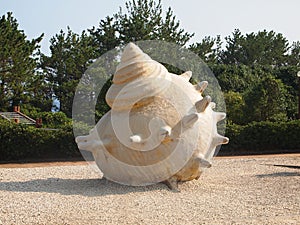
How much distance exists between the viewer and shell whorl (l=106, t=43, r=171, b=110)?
8047 mm

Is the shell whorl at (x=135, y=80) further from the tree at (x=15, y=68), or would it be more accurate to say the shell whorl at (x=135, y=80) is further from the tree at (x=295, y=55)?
the tree at (x=295, y=55)

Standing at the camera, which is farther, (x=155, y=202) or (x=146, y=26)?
(x=146, y=26)

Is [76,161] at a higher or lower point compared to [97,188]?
lower

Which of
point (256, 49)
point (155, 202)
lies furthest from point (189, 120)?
point (256, 49)

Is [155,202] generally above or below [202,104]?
below

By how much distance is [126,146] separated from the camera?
7.93 meters

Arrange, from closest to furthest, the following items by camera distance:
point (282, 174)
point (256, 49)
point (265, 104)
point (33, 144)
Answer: point (282, 174), point (33, 144), point (265, 104), point (256, 49)

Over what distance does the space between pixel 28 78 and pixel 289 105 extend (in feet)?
57.2

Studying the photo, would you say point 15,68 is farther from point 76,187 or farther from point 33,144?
point 76,187

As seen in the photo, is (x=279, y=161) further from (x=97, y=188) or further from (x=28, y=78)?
(x=28, y=78)

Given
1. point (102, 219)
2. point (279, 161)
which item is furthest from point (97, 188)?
point (279, 161)

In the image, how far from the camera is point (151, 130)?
7.83 metres

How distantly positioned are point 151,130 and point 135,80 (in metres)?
0.96

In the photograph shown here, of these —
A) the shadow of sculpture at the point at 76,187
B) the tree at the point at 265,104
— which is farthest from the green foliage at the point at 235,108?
the shadow of sculpture at the point at 76,187
